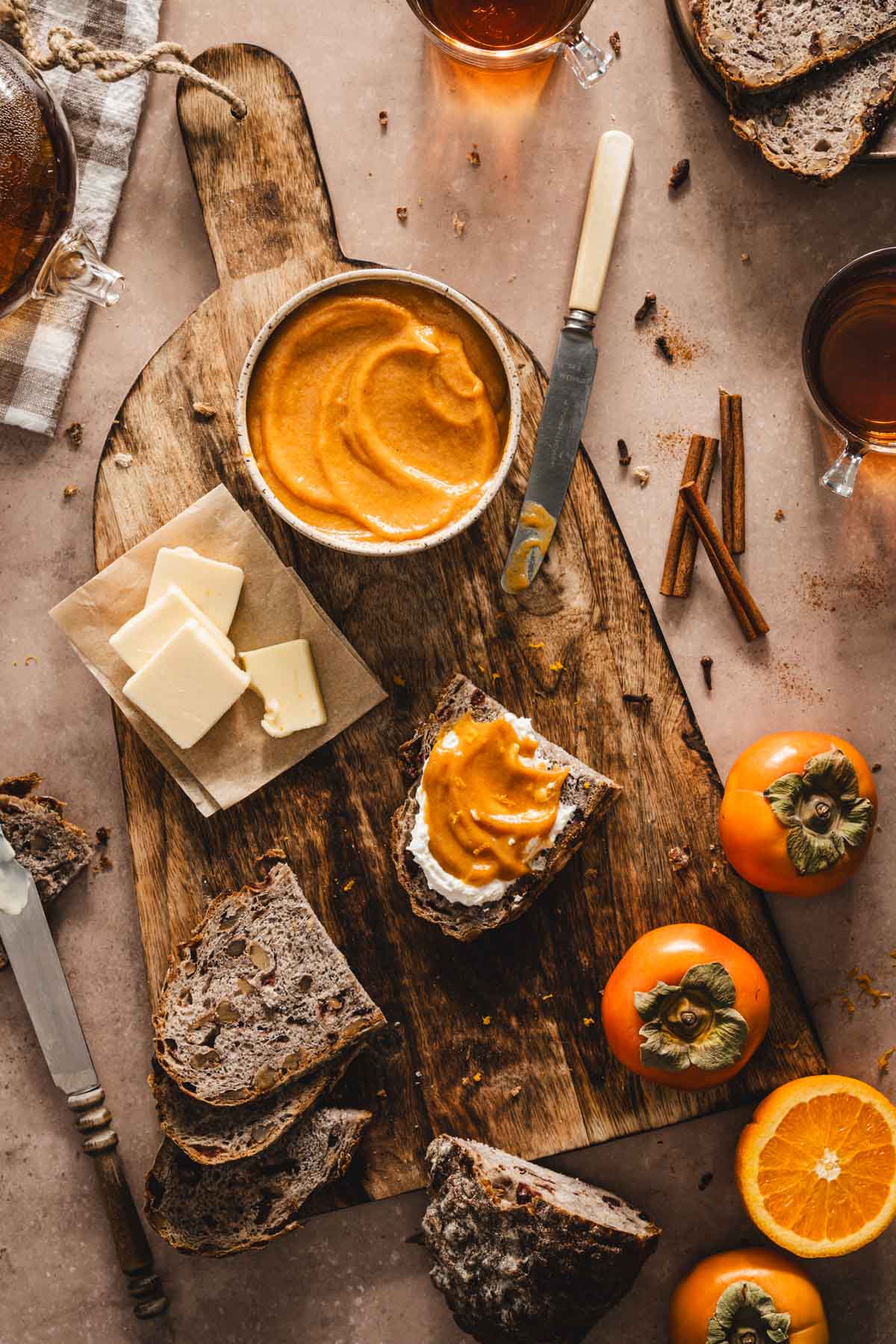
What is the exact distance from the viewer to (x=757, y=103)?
3.01 metres

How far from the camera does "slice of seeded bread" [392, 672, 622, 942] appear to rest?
291 centimetres

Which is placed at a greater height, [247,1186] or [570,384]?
[570,384]

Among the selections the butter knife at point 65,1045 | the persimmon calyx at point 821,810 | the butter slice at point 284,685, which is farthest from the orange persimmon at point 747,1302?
the butter slice at point 284,685

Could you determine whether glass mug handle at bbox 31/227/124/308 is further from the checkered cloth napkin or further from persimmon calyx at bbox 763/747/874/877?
persimmon calyx at bbox 763/747/874/877

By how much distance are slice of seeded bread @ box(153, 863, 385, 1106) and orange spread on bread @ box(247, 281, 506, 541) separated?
3.75ft

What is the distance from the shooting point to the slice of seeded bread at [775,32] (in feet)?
9.65

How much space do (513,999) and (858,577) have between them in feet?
5.74

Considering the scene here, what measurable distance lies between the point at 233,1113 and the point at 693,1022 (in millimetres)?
1388

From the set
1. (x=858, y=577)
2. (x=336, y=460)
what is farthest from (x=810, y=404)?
(x=336, y=460)

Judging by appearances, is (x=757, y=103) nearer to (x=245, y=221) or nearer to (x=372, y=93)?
(x=372, y=93)

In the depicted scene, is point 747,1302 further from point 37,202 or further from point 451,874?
point 37,202

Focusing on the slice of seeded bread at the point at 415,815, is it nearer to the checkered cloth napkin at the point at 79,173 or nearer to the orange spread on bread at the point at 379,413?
the orange spread on bread at the point at 379,413

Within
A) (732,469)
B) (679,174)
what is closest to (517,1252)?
(732,469)

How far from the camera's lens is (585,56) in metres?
2.90
